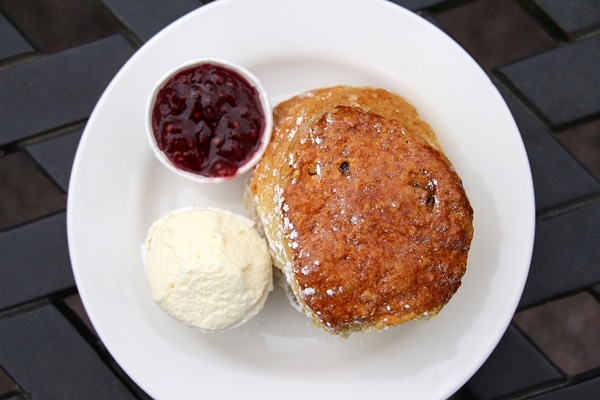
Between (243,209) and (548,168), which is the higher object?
(548,168)

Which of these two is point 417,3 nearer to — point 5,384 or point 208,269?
point 208,269

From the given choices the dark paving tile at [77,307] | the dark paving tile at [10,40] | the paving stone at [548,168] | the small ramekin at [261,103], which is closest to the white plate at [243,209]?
the small ramekin at [261,103]


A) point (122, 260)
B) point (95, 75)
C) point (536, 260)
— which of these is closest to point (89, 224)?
point (122, 260)

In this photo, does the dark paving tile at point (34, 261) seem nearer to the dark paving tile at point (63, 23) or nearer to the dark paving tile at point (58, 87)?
the dark paving tile at point (58, 87)

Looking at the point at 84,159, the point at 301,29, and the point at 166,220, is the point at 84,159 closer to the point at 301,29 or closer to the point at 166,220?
the point at 166,220

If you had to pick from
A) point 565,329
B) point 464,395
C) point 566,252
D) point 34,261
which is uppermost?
point 566,252

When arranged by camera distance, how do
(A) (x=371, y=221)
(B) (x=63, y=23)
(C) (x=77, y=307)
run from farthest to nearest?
1. (B) (x=63, y=23)
2. (C) (x=77, y=307)
3. (A) (x=371, y=221)

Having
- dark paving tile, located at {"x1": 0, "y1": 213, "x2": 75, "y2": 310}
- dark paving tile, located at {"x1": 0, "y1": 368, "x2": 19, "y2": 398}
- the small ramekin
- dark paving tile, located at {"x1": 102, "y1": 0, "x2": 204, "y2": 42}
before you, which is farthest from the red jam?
dark paving tile, located at {"x1": 0, "y1": 368, "x2": 19, "y2": 398}

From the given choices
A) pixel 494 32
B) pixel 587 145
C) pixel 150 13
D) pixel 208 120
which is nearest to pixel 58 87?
pixel 150 13
